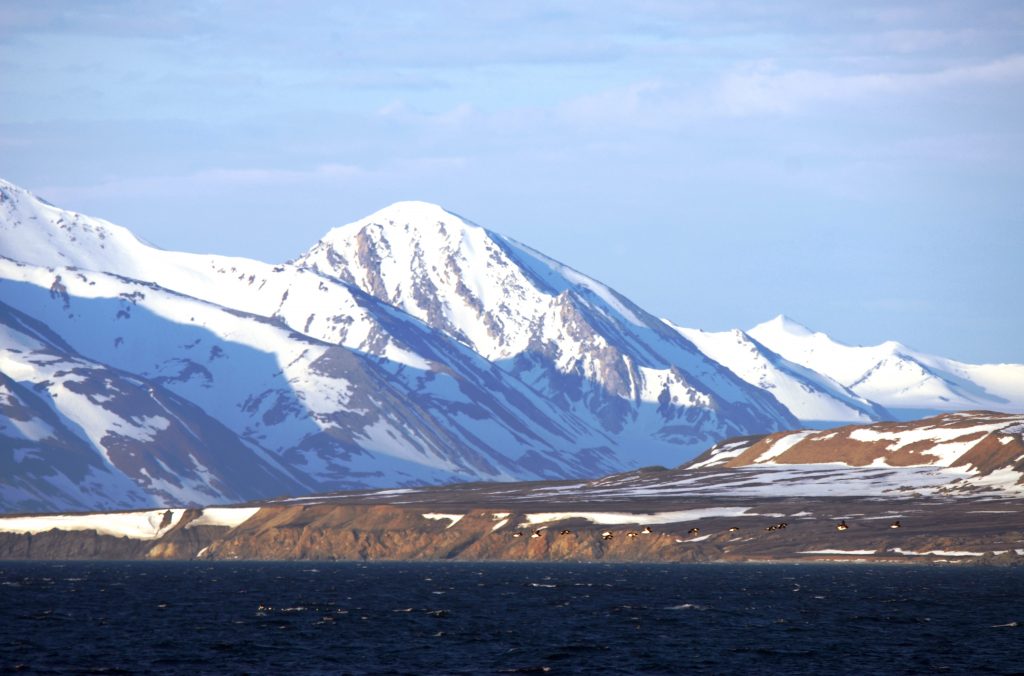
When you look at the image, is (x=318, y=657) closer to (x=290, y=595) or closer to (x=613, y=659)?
(x=613, y=659)

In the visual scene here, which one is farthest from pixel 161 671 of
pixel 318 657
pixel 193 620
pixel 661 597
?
pixel 661 597

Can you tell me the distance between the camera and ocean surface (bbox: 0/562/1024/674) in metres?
114

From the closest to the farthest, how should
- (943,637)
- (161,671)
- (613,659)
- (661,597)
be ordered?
(161,671) → (613,659) → (943,637) → (661,597)

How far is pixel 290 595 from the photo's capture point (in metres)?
192

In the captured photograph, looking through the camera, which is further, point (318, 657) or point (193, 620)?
point (193, 620)

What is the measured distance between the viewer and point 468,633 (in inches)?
5428

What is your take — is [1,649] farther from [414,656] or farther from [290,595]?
[290,595]

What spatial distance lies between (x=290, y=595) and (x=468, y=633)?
57.7m

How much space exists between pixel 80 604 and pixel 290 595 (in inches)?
1006

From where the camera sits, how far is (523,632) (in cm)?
13850

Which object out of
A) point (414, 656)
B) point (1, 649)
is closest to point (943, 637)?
point (414, 656)

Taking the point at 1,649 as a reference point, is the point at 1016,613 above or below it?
below

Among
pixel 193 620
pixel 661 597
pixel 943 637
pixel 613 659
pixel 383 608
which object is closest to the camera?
pixel 613 659

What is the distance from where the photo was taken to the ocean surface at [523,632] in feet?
375
